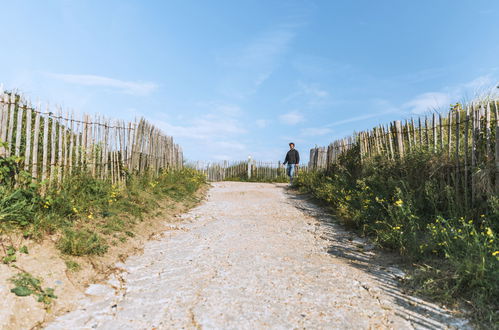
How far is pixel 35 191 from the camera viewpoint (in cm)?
530

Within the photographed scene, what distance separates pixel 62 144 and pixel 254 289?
16.5 feet

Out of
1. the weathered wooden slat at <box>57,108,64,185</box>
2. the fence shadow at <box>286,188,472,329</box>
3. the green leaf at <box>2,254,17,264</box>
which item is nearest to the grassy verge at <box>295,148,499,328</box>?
the fence shadow at <box>286,188,472,329</box>

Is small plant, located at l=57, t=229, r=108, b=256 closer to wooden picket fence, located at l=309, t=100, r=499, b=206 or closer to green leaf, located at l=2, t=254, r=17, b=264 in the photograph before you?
green leaf, located at l=2, t=254, r=17, b=264

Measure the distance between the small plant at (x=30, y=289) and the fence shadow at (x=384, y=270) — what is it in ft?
11.4

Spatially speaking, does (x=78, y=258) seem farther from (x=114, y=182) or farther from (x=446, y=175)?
(x=446, y=175)

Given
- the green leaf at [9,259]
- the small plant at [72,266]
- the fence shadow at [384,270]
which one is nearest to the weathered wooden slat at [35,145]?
the green leaf at [9,259]

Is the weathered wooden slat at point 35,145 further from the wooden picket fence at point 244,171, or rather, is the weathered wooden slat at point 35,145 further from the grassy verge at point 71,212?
the wooden picket fence at point 244,171

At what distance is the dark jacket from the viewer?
16859mm

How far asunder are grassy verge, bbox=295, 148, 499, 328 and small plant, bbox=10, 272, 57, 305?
13.1 feet

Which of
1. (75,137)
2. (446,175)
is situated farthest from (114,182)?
(446,175)

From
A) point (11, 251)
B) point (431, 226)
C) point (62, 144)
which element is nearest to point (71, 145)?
point (62, 144)

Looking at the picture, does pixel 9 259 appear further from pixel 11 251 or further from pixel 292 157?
pixel 292 157

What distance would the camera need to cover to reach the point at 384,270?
4418 millimetres

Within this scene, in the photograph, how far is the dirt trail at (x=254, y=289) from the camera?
10.1 ft
